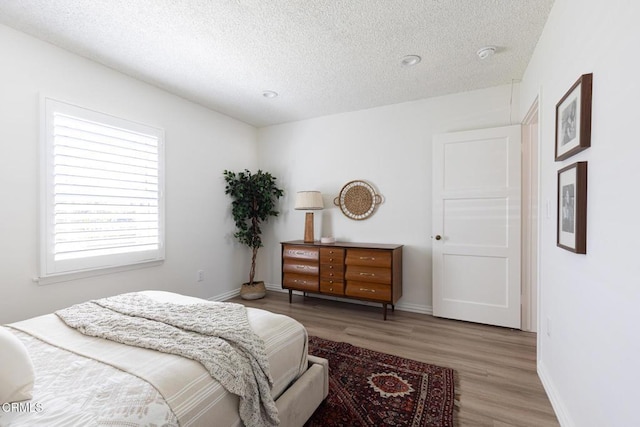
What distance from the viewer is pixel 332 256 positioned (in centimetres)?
350

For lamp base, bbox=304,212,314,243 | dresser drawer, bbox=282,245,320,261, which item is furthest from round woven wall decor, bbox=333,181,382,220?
dresser drawer, bbox=282,245,320,261

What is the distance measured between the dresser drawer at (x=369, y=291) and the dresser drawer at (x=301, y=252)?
561 millimetres

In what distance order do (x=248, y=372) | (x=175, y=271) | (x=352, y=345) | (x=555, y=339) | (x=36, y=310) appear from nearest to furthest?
(x=248, y=372)
(x=555, y=339)
(x=36, y=310)
(x=352, y=345)
(x=175, y=271)

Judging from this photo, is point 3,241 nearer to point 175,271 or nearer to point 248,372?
point 175,271

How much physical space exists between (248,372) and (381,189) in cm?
286

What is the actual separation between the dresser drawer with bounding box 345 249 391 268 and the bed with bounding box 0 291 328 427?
1.76m

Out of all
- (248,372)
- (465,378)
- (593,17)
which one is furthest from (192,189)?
(593,17)

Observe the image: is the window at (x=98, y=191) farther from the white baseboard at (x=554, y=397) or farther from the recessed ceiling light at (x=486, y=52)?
the white baseboard at (x=554, y=397)

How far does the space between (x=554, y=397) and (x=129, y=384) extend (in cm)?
231

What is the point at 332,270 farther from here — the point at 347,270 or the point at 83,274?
the point at 83,274

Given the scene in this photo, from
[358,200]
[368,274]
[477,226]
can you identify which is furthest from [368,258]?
[477,226]

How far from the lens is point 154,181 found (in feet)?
10.3

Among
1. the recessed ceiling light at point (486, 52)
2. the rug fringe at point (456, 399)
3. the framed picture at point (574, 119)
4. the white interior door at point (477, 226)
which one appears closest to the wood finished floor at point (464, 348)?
the rug fringe at point (456, 399)

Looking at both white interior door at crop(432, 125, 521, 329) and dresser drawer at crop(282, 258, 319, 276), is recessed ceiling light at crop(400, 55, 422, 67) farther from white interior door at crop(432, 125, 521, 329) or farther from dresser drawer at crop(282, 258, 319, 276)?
dresser drawer at crop(282, 258, 319, 276)
